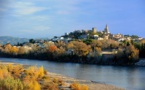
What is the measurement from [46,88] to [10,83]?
2.07 metres

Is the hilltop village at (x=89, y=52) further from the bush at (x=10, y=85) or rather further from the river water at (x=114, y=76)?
the bush at (x=10, y=85)

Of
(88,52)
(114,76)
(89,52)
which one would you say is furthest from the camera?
(88,52)

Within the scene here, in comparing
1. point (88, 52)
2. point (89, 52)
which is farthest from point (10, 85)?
point (88, 52)

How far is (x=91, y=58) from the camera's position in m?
38.1

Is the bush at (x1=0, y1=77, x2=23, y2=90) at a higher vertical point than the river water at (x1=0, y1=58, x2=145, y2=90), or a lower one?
higher

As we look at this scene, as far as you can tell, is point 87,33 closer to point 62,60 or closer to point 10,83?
point 62,60

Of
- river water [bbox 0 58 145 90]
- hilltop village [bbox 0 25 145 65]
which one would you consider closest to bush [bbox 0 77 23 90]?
river water [bbox 0 58 145 90]

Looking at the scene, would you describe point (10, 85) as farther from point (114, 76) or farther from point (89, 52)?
point (89, 52)

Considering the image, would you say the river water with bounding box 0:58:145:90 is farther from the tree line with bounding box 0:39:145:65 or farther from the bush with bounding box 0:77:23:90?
the tree line with bounding box 0:39:145:65

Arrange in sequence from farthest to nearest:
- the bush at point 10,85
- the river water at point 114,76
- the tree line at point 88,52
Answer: the tree line at point 88,52 < the river water at point 114,76 < the bush at point 10,85

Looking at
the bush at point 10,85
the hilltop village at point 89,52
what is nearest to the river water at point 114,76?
the bush at point 10,85

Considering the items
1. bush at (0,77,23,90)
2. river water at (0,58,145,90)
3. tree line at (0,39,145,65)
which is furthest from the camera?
tree line at (0,39,145,65)

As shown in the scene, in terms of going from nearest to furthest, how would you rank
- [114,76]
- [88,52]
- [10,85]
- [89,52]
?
[10,85] < [114,76] < [89,52] < [88,52]

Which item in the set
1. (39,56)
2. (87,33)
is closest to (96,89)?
(39,56)
